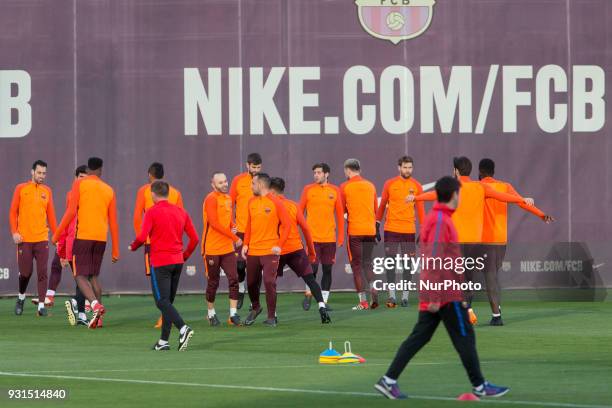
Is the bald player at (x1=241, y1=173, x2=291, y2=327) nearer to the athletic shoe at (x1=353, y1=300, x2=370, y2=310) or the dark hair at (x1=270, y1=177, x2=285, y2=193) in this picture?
the dark hair at (x1=270, y1=177, x2=285, y2=193)

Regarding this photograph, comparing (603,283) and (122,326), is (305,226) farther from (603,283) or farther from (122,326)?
(603,283)

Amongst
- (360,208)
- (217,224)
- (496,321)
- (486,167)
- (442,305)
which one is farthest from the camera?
(360,208)

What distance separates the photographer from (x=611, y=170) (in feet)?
84.6

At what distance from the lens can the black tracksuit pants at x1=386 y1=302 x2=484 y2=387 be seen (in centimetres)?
1141

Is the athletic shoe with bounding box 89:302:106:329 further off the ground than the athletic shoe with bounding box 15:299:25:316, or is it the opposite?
the athletic shoe with bounding box 89:302:106:329

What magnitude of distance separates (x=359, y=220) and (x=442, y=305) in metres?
10.5

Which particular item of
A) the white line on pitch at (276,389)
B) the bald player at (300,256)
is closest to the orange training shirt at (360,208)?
the bald player at (300,256)

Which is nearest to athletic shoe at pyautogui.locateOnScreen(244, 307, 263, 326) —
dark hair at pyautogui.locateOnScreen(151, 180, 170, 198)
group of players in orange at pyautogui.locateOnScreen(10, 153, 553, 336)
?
group of players in orange at pyautogui.locateOnScreen(10, 153, 553, 336)

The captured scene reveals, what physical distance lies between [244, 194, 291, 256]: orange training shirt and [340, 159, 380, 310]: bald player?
3.20 meters

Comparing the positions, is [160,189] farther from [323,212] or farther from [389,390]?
[323,212]

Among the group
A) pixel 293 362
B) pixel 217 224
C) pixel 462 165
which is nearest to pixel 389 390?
pixel 293 362

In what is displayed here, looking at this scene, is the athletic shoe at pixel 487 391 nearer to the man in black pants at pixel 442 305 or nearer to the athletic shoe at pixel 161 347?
the man in black pants at pixel 442 305

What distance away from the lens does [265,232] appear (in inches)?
743

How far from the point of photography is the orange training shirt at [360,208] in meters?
22.0
